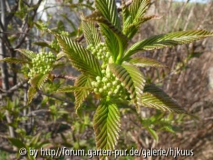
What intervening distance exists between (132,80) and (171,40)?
21 cm

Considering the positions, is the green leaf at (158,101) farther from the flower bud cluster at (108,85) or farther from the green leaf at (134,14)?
the green leaf at (134,14)

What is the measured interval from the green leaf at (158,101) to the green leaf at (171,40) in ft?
0.47

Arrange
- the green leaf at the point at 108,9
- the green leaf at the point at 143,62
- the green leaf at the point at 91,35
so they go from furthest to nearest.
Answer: the green leaf at the point at 91,35 → the green leaf at the point at 143,62 → the green leaf at the point at 108,9

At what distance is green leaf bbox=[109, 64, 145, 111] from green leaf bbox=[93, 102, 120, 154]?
140 millimetres

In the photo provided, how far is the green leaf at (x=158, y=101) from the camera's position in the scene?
0.75m

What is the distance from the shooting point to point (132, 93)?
1.91ft

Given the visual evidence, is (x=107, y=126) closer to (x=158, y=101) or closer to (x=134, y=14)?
(x=158, y=101)

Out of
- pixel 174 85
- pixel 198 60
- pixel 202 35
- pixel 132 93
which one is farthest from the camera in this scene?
pixel 198 60

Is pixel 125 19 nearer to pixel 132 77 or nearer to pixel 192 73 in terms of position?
pixel 132 77

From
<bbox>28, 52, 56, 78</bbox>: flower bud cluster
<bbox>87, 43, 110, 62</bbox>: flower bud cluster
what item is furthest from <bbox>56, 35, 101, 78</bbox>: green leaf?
<bbox>28, 52, 56, 78</bbox>: flower bud cluster

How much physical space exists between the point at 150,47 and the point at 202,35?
15cm

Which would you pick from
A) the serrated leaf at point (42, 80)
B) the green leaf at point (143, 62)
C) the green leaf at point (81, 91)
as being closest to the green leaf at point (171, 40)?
the green leaf at point (143, 62)

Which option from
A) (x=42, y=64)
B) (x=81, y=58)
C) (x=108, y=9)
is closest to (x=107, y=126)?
(x=81, y=58)

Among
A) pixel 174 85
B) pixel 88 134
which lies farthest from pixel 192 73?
pixel 88 134
